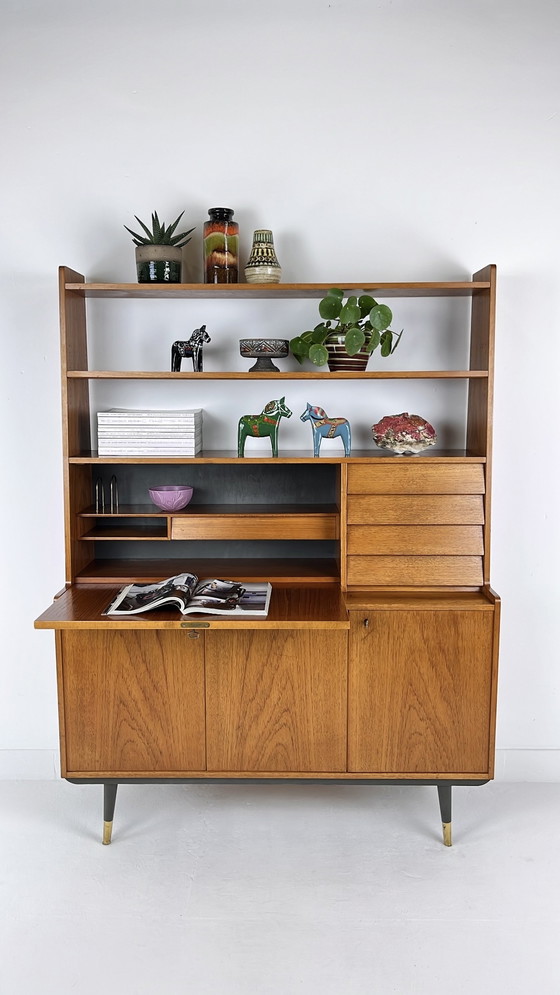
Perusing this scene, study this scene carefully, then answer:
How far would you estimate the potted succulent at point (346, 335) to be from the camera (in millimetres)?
2676

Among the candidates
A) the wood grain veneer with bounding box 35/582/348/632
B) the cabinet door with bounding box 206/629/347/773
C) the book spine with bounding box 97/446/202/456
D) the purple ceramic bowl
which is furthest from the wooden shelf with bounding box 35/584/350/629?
the book spine with bounding box 97/446/202/456

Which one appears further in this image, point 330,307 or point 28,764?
point 28,764

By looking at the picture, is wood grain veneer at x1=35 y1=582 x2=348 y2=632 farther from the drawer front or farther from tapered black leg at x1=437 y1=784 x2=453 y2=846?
tapered black leg at x1=437 y1=784 x2=453 y2=846

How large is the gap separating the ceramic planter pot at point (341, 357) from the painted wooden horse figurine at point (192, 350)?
1.40ft

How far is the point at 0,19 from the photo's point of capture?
9.59ft

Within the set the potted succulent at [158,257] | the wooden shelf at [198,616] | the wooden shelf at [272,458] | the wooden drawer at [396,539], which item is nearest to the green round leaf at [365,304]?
the wooden shelf at [272,458]

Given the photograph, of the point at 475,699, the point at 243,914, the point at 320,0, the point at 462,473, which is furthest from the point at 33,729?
the point at 320,0

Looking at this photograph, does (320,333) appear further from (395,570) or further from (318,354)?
(395,570)

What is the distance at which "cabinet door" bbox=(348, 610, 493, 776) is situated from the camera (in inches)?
104

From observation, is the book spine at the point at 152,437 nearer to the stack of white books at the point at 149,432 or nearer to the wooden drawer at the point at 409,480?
the stack of white books at the point at 149,432

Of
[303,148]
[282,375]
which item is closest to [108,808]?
[282,375]

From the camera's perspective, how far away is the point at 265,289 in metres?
2.72

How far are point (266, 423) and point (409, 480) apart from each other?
0.52 metres

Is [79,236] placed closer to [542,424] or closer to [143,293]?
[143,293]
